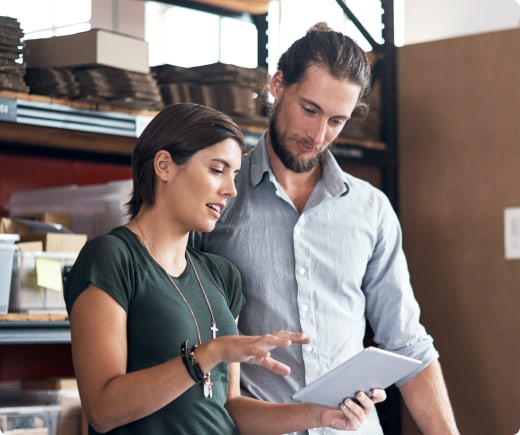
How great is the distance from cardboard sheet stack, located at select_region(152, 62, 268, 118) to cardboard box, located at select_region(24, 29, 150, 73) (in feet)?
0.65

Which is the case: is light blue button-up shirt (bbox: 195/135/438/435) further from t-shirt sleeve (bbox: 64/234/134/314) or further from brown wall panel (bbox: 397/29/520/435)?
brown wall panel (bbox: 397/29/520/435)

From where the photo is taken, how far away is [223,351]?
153 cm

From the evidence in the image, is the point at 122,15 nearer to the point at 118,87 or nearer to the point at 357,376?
the point at 118,87

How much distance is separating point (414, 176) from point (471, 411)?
863mm

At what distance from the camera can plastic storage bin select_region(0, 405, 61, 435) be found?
2.59m

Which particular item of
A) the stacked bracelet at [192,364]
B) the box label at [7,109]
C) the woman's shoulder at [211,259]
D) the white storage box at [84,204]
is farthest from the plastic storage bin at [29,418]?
the stacked bracelet at [192,364]

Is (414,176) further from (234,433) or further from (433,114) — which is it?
(234,433)

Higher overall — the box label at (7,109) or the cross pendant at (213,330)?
the box label at (7,109)

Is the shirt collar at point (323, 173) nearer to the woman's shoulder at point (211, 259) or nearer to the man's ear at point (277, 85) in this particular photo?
the man's ear at point (277, 85)

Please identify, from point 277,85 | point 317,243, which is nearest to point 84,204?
point 277,85

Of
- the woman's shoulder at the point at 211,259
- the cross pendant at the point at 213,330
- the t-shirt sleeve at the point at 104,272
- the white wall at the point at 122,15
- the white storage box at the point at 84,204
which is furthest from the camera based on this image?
the white wall at the point at 122,15

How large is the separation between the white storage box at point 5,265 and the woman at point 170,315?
82 cm

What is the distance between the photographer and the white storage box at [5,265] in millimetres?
2543

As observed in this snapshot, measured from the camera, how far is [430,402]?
7.43ft
